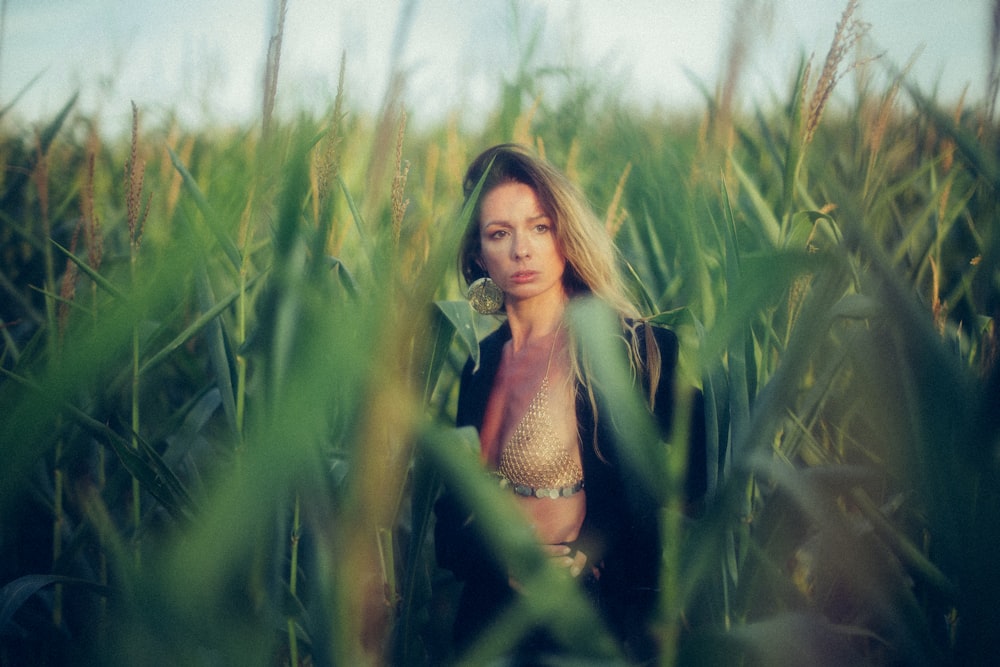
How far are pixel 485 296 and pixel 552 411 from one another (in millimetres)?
161

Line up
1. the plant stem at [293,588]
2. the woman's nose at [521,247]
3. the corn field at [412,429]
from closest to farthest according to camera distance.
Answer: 1. the corn field at [412,429]
2. the plant stem at [293,588]
3. the woman's nose at [521,247]

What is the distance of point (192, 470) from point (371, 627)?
438 millimetres

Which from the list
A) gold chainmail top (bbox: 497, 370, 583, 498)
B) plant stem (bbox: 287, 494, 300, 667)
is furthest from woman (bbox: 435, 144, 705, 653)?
plant stem (bbox: 287, 494, 300, 667)

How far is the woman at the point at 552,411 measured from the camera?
64 centimetres

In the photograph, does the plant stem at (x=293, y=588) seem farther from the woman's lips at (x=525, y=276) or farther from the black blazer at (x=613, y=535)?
the woman's lips at (x=525, y=276)

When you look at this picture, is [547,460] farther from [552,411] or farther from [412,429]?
[412,429]

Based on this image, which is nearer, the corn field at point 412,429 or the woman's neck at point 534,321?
the corn field at point 412,429

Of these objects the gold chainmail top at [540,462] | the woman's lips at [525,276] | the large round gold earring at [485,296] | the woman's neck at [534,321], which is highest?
the woman's lips at [525,276]

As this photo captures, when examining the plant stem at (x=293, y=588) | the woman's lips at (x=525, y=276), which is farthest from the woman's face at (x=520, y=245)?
the plant stem at (x=293, y=588)

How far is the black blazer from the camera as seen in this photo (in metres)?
0.63

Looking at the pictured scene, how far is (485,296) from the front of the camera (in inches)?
28.5

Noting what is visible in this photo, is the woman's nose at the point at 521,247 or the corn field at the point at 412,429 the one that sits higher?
the woman's nose at the point at 521,247

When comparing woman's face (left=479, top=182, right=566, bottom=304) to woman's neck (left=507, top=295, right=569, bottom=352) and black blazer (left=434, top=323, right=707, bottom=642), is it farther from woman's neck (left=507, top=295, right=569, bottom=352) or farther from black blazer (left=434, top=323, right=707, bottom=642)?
black blazer (left=434, top=323, right=707, bottom=642)

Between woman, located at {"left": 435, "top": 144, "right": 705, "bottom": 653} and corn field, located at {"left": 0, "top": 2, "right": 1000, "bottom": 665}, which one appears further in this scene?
woman, located at {"left": 435, "top": 144, "right": 705, "bottom": 653}
